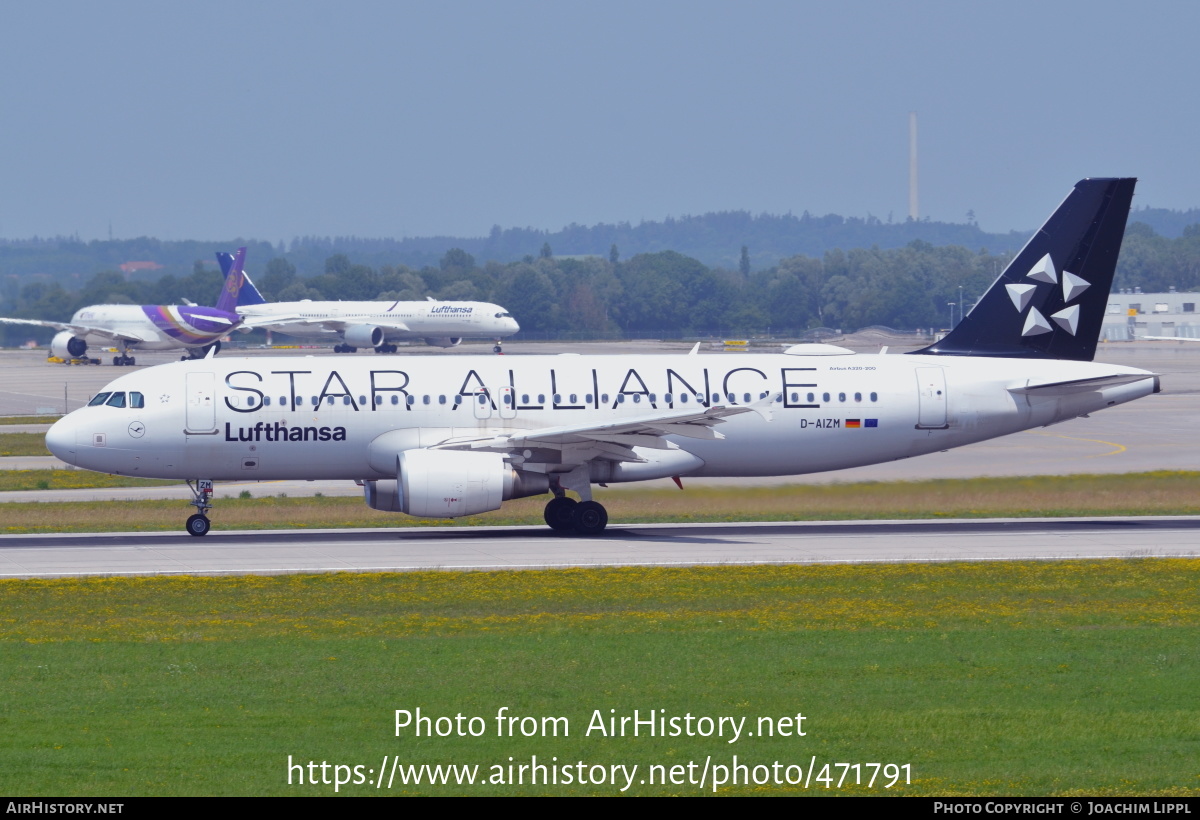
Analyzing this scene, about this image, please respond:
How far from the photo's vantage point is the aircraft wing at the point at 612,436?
108 feet

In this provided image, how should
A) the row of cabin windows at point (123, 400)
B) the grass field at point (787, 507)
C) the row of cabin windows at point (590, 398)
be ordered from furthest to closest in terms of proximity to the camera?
the grass field at point (787, 507), the row of cabin windows at point (590, 398), the row of cabin windows at point (123, 400)

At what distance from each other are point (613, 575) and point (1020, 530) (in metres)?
12.2

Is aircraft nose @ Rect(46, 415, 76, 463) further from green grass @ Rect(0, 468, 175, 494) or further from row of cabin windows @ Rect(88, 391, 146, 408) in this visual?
green grass @ Rect(0, 468, 175, 494)

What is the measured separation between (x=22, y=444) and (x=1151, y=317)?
5634 inches

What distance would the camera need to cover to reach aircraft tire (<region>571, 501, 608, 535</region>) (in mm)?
35000

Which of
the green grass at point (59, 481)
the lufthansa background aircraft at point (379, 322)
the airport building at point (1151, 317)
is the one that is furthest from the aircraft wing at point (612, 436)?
the airport building at point (1151, 317)

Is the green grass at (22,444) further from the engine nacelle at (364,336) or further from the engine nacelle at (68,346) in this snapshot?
the engine nacelle at (364,336)

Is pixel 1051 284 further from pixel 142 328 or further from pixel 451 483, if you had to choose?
pixel 142 328

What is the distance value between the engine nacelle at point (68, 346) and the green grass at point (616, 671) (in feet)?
326

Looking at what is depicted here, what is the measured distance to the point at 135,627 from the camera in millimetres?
22859

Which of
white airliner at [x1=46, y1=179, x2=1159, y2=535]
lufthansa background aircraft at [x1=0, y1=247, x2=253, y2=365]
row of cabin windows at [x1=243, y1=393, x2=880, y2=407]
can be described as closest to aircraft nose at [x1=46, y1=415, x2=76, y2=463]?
white airliner at [x1=46, y1=179, x2=1159, y2=535]

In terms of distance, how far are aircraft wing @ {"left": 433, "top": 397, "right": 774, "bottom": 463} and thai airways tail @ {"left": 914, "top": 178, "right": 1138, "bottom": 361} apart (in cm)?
771

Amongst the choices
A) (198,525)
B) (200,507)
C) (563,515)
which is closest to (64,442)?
(200,507)
